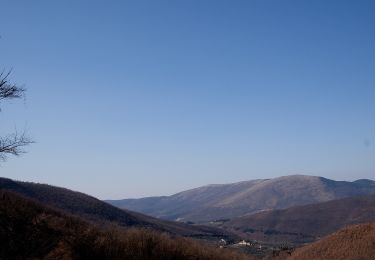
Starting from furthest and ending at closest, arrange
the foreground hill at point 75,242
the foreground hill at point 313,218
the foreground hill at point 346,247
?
the foreground hill at point 313,218, the foreground hill at point 346,247, the foreground hill at point 75,242

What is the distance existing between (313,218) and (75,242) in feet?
555

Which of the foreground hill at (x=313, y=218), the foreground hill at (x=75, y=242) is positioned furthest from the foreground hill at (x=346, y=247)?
the foreground hill at (x=313, y=218)

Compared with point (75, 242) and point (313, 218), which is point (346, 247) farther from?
point (313, 218)

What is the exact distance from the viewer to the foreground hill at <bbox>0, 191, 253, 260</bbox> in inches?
585

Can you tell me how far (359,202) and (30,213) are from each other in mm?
184735

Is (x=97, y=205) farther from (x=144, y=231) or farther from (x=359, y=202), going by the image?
(x=359, y=202)

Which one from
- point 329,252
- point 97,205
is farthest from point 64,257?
point 97,205

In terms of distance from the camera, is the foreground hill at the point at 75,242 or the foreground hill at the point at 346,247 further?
the foreground hill at the point at 346,247

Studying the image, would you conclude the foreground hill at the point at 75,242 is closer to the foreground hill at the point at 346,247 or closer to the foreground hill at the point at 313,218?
the foreground hill at the point at 346,247

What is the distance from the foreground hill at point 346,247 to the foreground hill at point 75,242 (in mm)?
11331

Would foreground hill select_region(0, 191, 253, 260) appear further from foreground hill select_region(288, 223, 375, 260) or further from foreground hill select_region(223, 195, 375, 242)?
foreground hill select_region(223, 195, 375, 242)

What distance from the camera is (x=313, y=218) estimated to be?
176 m

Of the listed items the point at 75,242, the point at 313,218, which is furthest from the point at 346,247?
the point at 313,218

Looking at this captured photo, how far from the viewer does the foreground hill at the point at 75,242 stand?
14.9m
